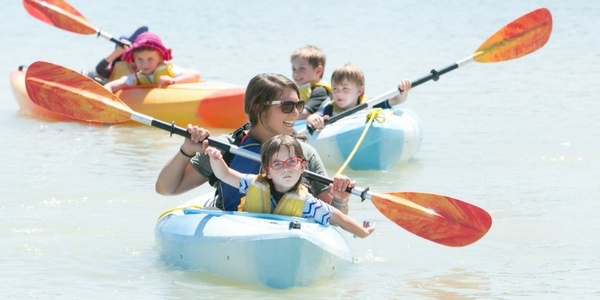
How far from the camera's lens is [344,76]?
28.2 feet

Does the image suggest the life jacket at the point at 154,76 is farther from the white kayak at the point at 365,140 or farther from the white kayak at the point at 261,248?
the white kayak at the point at 261,248

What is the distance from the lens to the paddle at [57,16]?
36.6 ft

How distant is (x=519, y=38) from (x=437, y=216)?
9.89 ft

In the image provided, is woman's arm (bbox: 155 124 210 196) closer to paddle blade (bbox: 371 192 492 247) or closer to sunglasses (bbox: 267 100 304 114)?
sunglasses (bbox: 267 100 304 114)

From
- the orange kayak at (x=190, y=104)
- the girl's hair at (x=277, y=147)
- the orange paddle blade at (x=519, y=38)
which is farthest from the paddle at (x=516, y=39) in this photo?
the girl's hair at (x=277, y=147)

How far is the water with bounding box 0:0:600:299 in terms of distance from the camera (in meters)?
5.74

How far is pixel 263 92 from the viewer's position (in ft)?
18.1

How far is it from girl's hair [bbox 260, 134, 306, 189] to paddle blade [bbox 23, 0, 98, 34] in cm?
619

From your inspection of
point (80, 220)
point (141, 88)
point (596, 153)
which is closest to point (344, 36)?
point (141, 88)

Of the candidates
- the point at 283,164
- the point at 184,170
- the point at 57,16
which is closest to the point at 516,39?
the point at 184,170

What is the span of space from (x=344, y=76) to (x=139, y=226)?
2196 millimetres

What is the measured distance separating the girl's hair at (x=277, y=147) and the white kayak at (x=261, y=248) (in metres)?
0.23

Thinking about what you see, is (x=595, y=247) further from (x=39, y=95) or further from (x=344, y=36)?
(x=344, y=36)

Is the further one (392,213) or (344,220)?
(392,213)
